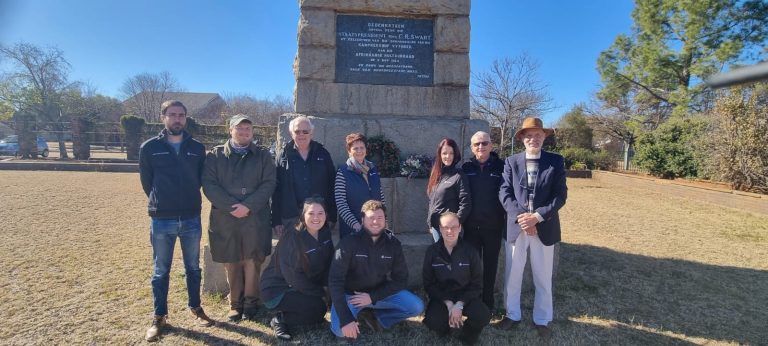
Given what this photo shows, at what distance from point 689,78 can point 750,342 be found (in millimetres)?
21523

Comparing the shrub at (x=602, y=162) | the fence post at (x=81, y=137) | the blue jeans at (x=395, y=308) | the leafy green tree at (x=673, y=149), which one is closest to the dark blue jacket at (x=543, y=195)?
the blue jeans at (x=395, y=308)

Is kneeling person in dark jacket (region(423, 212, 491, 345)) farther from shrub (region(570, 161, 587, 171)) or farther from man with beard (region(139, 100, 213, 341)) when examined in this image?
shrub (region(570, 161, 587, 171))

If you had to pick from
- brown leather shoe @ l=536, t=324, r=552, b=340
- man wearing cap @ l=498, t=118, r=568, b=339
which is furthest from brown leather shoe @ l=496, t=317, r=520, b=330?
brown leather shoe @ l=536, t=324, r=552, b=340

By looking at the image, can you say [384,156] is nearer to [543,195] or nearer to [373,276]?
[373,276]

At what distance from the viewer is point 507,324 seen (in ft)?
11.4

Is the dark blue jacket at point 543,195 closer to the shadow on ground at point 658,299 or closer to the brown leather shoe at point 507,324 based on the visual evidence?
the brown leather shoe at point 507,324

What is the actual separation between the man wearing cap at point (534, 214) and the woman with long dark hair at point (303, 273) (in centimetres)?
157

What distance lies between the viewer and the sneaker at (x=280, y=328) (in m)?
3.21

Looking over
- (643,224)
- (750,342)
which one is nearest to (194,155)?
(750,342)

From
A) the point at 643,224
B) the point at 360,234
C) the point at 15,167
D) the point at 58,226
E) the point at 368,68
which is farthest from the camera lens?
the point at 15,167

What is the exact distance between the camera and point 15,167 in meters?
16.5

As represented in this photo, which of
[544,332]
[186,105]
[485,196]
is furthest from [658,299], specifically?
[186,105]

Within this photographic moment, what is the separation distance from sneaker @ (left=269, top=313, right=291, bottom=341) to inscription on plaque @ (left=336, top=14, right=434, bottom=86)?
114 inches

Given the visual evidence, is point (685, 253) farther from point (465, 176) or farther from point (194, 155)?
point (194, 155)
